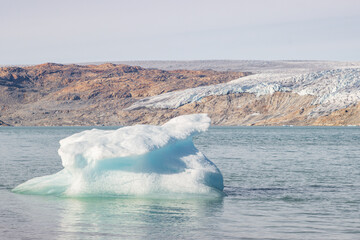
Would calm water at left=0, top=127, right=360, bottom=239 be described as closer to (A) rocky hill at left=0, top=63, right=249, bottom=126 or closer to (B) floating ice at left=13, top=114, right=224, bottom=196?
(B) floating ice at left=13, top=114, right=224, bottom=196

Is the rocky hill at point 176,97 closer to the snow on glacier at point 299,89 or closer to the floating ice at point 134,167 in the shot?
the snow on glacier at point 299,89

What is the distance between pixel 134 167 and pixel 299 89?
114 m

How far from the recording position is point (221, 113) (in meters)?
138

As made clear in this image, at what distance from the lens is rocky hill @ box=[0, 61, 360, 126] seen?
397 ft

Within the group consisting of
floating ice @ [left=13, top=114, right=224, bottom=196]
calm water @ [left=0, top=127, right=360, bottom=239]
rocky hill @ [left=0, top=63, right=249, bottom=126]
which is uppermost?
floating ice @ [left=13, top=114, right=224, bottom=196]

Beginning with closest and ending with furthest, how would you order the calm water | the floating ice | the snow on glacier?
the calm water, the floating ice, the snow on glacier

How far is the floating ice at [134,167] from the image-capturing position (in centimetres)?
1683

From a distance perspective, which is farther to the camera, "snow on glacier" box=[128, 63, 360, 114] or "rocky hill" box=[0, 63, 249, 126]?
"rocky hill" box=[0, 63, 249, 126]

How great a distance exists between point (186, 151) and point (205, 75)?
16799cm

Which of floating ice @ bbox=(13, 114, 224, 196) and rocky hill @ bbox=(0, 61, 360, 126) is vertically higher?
floating ice @ bbox=(13, 114, 224, 196)

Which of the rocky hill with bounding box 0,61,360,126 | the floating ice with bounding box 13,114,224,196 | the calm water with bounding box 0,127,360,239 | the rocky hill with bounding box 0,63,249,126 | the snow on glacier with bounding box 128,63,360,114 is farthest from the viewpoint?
the rocky hill with bounding box 0,63,249,126

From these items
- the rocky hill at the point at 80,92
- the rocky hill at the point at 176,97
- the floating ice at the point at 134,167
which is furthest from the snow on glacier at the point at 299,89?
the floating ice at the point at 134,167

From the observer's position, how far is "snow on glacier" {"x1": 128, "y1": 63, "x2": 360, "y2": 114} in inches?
4663

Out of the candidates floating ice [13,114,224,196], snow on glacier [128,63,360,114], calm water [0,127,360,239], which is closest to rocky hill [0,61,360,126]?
snow on glacier [128,63,360,114]
